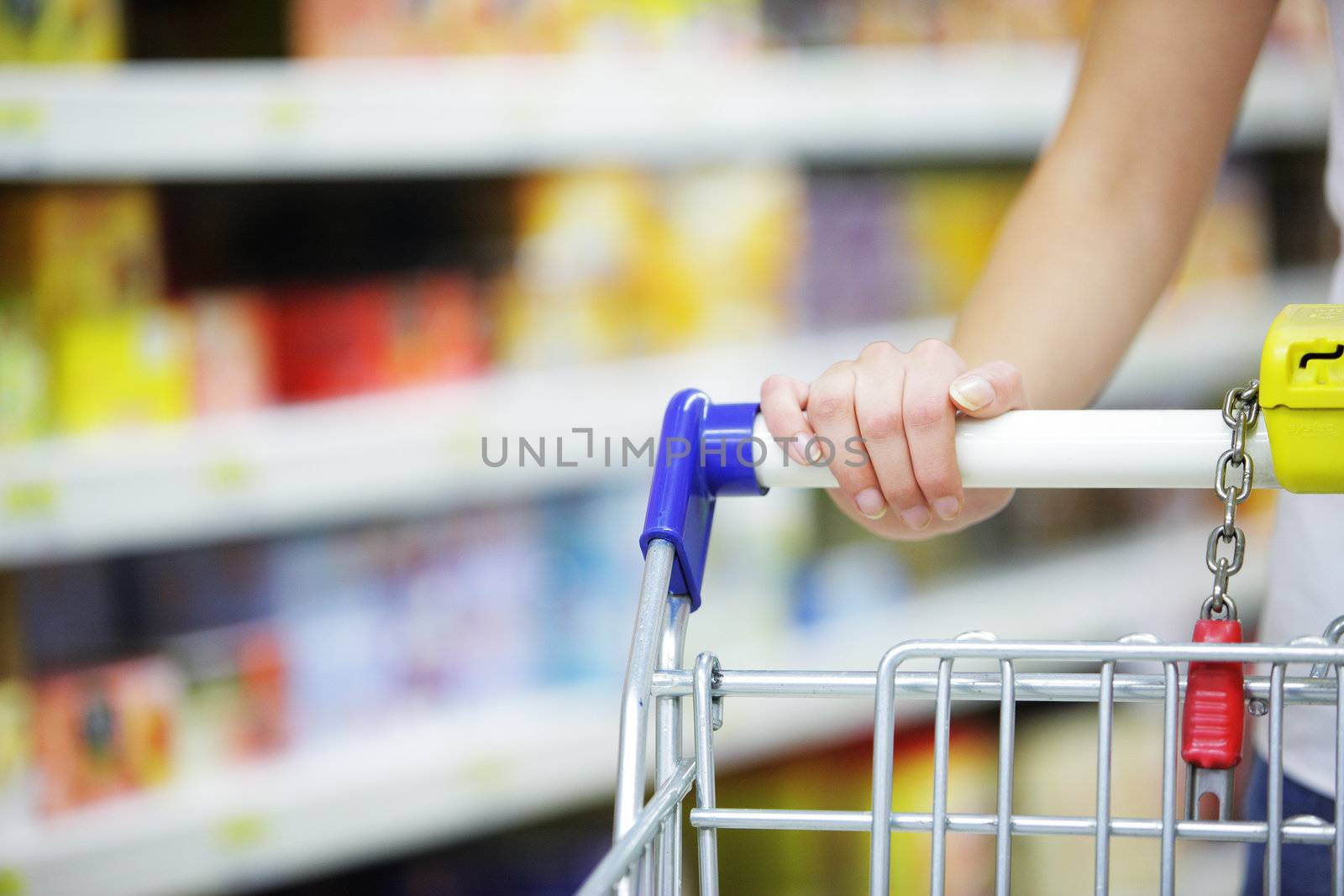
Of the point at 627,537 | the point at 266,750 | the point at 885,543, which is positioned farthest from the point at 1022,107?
the point at 266,750

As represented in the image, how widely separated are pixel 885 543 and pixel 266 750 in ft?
3.46

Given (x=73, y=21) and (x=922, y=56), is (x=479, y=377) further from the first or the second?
(x=922, y=56)

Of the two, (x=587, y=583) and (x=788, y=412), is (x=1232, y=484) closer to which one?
(x=788, y=412)

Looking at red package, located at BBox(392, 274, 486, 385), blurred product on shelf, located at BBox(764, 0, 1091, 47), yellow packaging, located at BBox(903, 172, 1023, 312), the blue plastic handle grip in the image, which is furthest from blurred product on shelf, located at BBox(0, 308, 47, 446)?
yellow packaging, located at BBox(903, 172, 1023, 312)

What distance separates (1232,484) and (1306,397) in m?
0.06

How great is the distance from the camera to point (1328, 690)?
53 cm

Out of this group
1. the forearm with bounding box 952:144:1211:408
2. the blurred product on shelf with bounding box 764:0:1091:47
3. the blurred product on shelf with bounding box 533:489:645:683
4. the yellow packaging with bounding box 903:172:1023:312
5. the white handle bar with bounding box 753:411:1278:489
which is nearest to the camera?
the white handle bar with bounding box 753:411:1278:489

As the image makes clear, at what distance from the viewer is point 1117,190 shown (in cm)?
77

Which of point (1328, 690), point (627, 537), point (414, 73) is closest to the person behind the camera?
point (1328, 690)

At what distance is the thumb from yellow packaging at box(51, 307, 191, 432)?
1.13 m

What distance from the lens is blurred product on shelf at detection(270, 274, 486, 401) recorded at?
1.54 metres

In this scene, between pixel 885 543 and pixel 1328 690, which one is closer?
pixel 1328 690

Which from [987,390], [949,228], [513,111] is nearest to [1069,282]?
[987,390]

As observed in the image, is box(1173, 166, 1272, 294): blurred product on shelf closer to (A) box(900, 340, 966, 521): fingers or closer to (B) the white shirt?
(B) the white shirt
